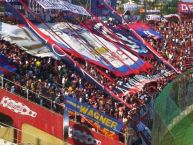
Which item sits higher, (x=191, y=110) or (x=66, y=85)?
(x=191, y=110)

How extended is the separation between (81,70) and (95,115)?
23.7 feet

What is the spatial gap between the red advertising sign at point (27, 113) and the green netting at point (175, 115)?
336 centimetres

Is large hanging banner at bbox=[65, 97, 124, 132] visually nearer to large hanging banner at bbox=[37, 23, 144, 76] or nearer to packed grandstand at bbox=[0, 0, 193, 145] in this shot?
packed grandstand at bbox=[0, 0, 193, 145]

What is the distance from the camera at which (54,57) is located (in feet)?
80.0

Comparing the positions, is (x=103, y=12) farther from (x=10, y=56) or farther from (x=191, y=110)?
(x=191, y=110)

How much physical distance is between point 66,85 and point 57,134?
604 cm

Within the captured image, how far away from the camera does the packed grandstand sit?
54.7 ft

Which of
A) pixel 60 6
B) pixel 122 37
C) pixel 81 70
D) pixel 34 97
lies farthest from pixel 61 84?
pixel 122 37

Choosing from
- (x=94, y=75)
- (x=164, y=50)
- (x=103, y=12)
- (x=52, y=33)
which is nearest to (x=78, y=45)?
(x=52, y=33)

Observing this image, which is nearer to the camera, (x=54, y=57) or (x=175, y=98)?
(x=175, y=98)

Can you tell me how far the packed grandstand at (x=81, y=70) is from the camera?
54.7ft

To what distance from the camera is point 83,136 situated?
54.2ft

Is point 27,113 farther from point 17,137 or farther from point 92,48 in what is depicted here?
point 92,48

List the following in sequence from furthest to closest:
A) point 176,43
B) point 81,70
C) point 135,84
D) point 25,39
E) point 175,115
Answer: point 176,43 → point 135,84 → point 25,39 → point 81,70 → point 175,115
